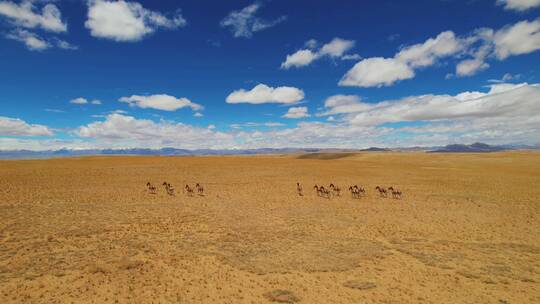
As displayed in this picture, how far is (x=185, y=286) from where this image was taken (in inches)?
456

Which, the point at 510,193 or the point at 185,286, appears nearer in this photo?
the point at 185,286

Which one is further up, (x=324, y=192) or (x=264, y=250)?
(x=324, y=192)

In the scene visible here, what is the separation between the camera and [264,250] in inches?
614

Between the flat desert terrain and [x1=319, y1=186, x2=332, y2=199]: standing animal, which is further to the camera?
[x1=319, y1=186, x2=332, y2=199]: standing animal

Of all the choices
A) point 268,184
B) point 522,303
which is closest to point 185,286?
point 522,303

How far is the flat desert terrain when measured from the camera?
440 inches

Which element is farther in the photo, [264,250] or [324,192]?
[324,192]

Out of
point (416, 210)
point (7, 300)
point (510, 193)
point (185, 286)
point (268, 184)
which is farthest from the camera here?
point (268, 184)

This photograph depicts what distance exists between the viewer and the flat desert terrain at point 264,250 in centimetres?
1119

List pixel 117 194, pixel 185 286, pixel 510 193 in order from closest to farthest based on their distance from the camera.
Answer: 1. pixel 185 286
2. pixel 117 194
3. pixel 510 193

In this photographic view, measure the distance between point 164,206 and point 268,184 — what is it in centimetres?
1713

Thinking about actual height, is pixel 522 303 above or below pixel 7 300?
below

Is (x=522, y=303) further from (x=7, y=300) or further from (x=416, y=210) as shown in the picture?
(x=7, y=300)

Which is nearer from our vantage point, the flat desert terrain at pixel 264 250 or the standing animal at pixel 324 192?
the flat desert terrain at pixel 264 250
